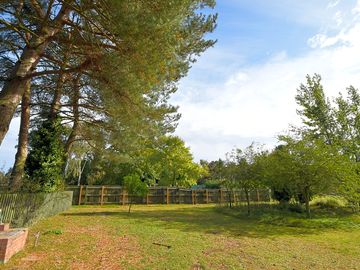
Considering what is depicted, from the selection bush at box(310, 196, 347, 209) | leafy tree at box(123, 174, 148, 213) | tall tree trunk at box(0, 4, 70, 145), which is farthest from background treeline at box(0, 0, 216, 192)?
bush at box(310, 196, 347, 209)

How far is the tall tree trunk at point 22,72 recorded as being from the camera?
6688 mm

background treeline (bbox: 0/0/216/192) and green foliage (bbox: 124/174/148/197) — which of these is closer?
background treeline (bbox: 0/0/216/192)

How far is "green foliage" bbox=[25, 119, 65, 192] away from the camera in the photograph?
1134cm

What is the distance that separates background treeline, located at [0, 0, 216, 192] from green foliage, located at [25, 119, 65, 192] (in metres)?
0.04

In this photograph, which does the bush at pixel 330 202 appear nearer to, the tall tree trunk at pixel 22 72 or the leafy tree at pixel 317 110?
the leafy tree at pixel 317 110

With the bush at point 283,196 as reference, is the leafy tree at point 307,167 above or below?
above

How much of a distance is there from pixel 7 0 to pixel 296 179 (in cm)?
1446

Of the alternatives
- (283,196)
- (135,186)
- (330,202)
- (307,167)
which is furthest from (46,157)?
(330,202)

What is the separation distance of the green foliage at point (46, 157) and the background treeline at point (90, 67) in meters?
0.04

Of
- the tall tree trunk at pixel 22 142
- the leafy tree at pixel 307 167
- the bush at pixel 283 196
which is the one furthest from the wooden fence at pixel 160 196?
the tall tree trunk at pixel 22 142

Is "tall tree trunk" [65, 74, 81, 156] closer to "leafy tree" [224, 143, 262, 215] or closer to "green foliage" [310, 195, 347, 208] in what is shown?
"leafy tree" [224, 143, 262, 215]

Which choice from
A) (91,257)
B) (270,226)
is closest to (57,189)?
(91,257)

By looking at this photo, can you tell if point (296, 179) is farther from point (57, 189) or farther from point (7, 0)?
point (7, 0)

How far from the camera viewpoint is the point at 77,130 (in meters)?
14.0
